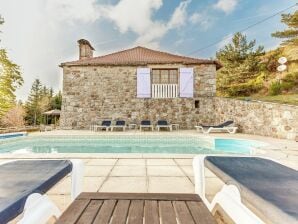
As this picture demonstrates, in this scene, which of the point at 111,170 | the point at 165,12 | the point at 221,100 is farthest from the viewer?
the point at 165,12

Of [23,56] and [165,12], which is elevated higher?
[165,12]

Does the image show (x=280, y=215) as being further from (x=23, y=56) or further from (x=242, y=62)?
(x=23, y=56)

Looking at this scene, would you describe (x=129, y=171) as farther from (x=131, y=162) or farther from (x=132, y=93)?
(x=132, y=93)

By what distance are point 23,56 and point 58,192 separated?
2234 centimetres

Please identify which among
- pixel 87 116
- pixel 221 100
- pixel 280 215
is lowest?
pixel 280 215

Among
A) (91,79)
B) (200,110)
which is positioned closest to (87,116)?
(91,79)

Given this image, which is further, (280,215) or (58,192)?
(58,192)

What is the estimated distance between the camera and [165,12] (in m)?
16.7

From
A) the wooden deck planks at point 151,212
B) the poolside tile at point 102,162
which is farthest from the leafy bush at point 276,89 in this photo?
the wooden deck planks at point 151,212

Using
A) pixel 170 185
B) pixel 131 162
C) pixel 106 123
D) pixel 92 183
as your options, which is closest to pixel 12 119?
pixel 106 123

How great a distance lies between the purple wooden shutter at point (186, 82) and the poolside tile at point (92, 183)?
35.5ft

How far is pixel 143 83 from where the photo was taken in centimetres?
1345

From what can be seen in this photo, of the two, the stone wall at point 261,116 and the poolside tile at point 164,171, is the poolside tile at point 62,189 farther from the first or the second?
the stone wall at point 261,116

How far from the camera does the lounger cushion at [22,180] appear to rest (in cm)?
112
